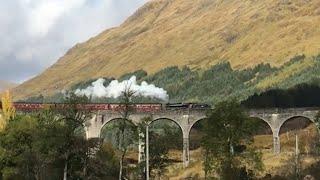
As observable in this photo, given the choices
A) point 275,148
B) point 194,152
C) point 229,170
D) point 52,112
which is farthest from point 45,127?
point 194,152

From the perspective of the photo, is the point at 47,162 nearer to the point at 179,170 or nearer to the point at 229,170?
the point at 229,170

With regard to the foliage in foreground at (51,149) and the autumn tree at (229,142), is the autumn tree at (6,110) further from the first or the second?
the autumn tree at (229,142)

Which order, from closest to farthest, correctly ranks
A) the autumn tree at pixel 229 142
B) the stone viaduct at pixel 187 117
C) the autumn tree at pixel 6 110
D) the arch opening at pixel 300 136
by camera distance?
the autumn tree at pixel 229 142
the autumn tree at pixel 6 110
the arch opening at pixel 300 136
the stone viaduct at pixel 187 117

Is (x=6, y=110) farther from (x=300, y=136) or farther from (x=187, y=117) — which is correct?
(x=300, y=136)

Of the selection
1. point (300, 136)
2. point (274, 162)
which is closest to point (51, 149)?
point (274, 162)

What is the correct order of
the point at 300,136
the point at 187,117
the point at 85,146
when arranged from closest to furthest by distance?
the point at 85,146 → the point at 187,117 → the point at 300,136

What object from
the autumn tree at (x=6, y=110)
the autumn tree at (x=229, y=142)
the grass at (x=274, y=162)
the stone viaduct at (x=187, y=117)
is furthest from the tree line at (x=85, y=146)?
the stone viaduct at (x=187, y=117)

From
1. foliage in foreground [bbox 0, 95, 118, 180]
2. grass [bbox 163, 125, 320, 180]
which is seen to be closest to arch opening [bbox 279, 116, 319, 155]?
grass [bbox 163, 125, 320, 180]

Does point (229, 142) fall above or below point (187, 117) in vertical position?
below

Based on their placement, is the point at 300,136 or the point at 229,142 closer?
the point at 229,142

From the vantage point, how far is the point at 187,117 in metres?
129

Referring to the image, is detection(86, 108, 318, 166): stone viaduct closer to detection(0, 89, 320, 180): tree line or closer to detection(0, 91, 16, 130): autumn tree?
detection(0, 91, 16, 130): autumn tree

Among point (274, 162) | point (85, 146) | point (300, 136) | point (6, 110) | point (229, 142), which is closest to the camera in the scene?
point (229, 142)

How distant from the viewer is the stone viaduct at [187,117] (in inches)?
4887
